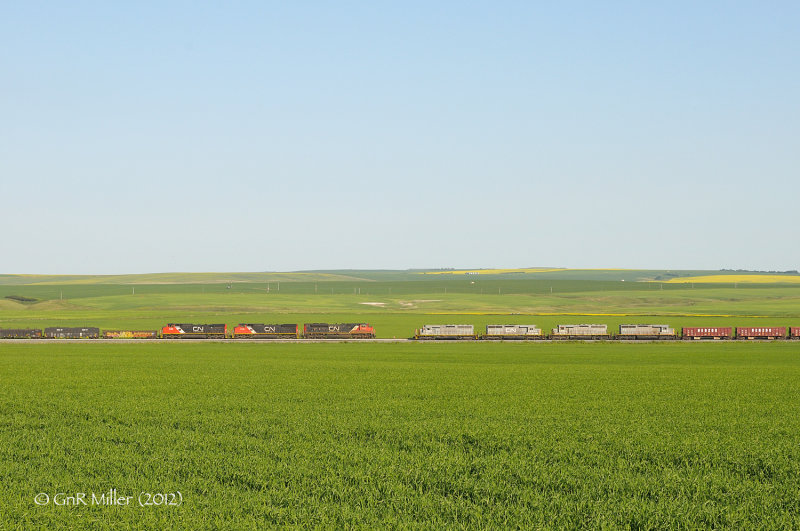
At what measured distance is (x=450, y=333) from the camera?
79688mm

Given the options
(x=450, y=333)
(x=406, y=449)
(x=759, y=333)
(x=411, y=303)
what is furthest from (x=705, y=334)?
(x=411, y=303)

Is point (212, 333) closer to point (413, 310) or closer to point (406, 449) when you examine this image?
point (413, 310)

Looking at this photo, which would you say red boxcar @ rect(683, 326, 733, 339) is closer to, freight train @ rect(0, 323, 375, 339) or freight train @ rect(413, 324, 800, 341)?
freight train @ rect(413, 324, 800, 341)

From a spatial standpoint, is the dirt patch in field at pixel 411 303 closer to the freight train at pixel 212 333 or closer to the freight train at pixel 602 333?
the freight train at pixel 212 333

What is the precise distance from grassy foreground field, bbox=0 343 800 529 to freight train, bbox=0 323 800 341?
41.7m

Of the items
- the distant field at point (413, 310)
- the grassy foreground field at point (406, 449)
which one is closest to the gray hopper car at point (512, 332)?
the distant field at point (413, 310)

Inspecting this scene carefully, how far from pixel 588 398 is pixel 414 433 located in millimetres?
11809

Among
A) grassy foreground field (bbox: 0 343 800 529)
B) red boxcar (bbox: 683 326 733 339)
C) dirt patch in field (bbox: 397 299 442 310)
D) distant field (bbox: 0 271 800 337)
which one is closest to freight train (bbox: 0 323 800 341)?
red boxcar (bbox: 683 326 733 339)

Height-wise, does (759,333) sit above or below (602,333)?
above

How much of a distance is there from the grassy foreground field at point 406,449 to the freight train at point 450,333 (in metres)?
41.7

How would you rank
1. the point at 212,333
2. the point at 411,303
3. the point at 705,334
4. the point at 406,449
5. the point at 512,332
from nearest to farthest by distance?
1. the point at 406,449
2. the point at 705,334
3. the point at 512,332
4. the point at 212,333
5. the point at 411,303

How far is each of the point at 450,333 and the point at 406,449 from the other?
61.4 m

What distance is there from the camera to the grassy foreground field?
13250mm

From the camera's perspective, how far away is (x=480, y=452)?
18.1 meters
